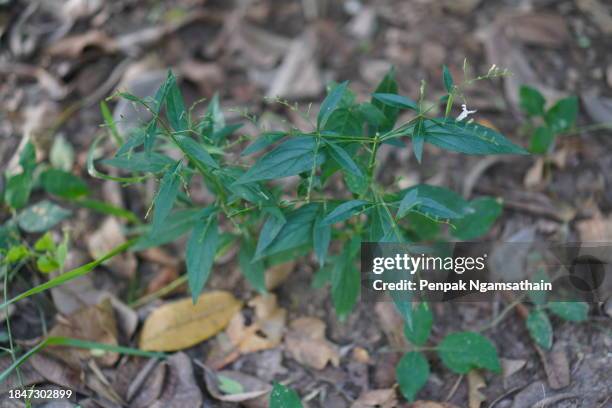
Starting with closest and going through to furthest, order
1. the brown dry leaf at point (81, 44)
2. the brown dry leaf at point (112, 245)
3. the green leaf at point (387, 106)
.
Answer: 1. the green leaf at point (387, 106)
2. the brown dry leaf at point (112, 245)
3. the brown dry leaf at point (81, 44)

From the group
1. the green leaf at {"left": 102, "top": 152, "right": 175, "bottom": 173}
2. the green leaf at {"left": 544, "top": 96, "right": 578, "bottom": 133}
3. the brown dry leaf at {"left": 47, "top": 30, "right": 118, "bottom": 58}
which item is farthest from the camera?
the brown dry leaf at {"left": 47, "top": 30, "right": 118, "bottom": 58}

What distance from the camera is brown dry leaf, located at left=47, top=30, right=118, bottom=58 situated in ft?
9.40

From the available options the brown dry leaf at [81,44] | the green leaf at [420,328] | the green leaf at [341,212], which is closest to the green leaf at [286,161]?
the green leaf at [341,212]

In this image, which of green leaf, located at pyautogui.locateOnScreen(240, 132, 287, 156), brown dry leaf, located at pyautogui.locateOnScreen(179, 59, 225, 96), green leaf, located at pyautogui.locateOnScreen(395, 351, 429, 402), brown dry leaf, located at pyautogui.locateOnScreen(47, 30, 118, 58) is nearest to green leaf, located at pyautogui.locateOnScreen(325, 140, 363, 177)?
green leaf, located at pyautogui.locateOnScreen(240, 132, 287, 156)

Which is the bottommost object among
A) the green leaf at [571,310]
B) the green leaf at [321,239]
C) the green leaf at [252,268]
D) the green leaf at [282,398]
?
the green leaf at [282,398]

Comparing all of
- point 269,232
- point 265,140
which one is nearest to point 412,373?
point 269,232

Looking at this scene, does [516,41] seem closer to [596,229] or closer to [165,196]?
[596,229]

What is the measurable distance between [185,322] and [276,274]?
38cm

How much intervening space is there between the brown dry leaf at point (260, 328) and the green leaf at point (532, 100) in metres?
1.21

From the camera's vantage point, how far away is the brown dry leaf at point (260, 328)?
6.84ft

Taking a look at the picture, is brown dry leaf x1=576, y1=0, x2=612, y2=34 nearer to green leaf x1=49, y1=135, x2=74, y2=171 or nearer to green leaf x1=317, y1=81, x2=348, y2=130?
green leaf x1=317, y1=81, x2=348, y2=130

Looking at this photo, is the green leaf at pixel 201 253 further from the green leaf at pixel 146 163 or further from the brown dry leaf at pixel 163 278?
the brown dry leaf at pixel 163 278

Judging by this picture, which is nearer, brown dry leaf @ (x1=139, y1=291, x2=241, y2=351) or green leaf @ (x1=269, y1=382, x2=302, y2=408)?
green leaf @ (x1=269, y1=382, x2=302, y2=408)

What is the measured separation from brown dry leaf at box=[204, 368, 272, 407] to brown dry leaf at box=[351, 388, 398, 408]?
0.99ft
